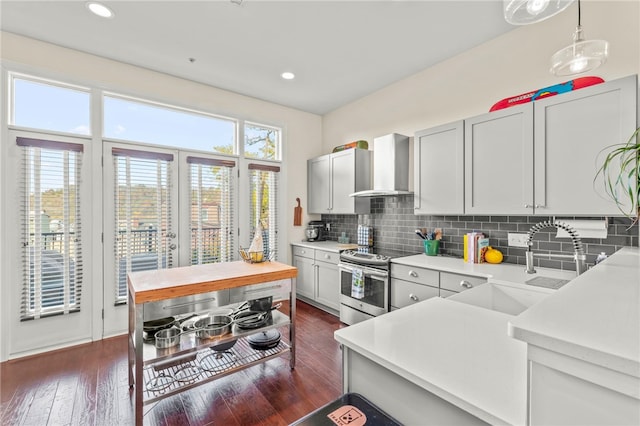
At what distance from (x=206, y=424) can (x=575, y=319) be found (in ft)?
7.27

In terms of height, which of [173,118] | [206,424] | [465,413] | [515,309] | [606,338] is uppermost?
[173,118]

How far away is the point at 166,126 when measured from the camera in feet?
12.0

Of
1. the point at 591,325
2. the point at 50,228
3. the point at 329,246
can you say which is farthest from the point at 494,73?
the point at 50,228

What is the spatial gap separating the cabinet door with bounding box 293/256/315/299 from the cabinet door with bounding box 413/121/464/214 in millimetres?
1885

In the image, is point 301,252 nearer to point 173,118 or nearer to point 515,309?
point 173,118

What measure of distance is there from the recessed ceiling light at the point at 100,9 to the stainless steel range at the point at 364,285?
10.9 ft

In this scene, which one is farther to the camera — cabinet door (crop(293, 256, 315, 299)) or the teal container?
cabinet door (crop(293, 256, 315, 299))

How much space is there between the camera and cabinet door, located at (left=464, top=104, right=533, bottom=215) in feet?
7.66

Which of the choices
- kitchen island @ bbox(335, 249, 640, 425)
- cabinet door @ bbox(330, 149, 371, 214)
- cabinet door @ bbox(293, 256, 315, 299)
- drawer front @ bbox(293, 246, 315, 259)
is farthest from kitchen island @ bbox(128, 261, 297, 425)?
cabinet door @ bbox(330, 149, 371, 214)

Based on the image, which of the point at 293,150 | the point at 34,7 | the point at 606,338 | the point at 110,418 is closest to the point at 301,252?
the point at 293,150

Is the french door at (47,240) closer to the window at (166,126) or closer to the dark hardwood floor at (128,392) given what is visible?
the dark hardwood floor at (128,392)

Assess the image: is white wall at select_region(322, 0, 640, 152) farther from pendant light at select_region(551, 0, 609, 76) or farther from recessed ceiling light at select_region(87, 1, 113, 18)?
recessed ceiling light at select_region(87, 1, 113, 18)

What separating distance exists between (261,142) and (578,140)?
12.4ft

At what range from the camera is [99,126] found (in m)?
3.17
